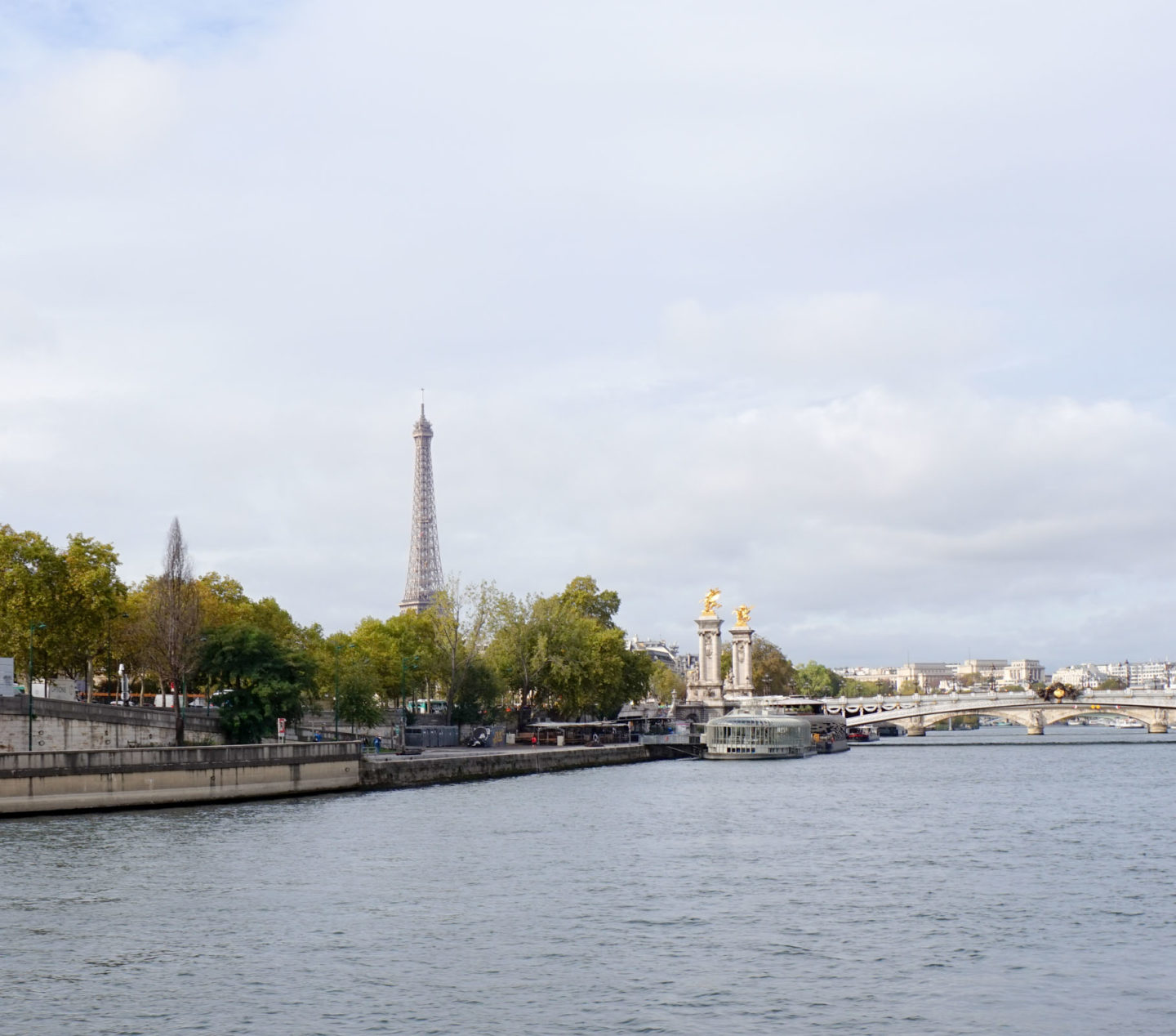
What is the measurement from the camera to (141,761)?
58219 millimetres

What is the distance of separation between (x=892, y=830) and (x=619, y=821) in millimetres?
11234

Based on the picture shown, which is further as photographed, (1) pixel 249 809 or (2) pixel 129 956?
(1) pixel 249 809

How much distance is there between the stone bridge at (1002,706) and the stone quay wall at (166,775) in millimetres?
97490

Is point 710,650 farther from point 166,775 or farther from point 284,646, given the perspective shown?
point 166,775

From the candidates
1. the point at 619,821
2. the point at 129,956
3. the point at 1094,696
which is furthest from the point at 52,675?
the point at 1094,696

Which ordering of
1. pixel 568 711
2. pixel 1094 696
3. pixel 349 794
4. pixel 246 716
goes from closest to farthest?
1. pixel 349 794
2. pixel 246 716
3. pixel 568 711
4. pixel 1094 696

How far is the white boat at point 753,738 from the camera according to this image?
11894 centimetres

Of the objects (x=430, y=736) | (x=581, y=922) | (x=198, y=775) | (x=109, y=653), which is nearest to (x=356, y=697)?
(x=430, y=736)

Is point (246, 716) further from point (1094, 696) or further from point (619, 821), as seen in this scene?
point (1094, 696)

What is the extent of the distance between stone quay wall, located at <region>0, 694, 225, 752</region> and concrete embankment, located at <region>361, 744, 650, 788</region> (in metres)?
11.3

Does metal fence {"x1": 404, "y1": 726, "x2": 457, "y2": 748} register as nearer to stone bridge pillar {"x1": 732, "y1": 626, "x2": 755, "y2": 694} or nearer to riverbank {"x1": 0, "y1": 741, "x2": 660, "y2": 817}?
riverbank {"x1": 0, "y1": 741, "x2": 660, "y2": 817}

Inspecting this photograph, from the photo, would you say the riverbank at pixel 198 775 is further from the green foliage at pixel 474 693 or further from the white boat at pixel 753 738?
the white boat at pixel 753 738

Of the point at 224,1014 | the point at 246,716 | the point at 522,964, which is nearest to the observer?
the point at 224,1014

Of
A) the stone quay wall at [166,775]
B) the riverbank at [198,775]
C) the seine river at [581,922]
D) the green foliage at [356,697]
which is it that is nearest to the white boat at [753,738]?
the green foliage at [356,697]
